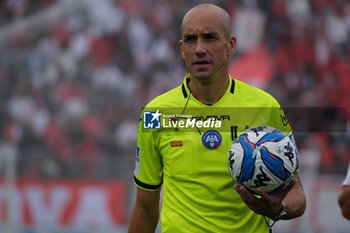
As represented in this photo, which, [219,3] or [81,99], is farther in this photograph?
[219,3]

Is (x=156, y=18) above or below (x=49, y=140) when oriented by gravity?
above

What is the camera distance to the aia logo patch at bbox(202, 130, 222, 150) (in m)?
4.01

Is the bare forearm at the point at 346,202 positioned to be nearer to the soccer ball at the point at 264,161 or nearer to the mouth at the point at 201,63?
the soccer ball at the point at 264,161

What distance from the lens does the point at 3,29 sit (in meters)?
14.8

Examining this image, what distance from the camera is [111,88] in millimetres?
13734

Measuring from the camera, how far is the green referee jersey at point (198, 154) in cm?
392

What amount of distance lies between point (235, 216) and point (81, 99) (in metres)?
9.78

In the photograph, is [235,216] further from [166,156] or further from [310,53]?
[310,53]

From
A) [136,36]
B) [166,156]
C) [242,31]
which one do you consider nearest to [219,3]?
[242,31]

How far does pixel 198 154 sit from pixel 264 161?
0.70m

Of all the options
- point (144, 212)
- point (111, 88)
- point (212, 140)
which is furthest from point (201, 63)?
point (111, 88)

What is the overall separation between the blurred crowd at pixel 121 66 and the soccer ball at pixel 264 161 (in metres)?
8.23

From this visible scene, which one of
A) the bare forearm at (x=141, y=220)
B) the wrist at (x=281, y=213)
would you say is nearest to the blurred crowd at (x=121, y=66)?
the bare forearm at (x=141, y=220)

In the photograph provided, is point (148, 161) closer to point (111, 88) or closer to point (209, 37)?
point (209, 37)
